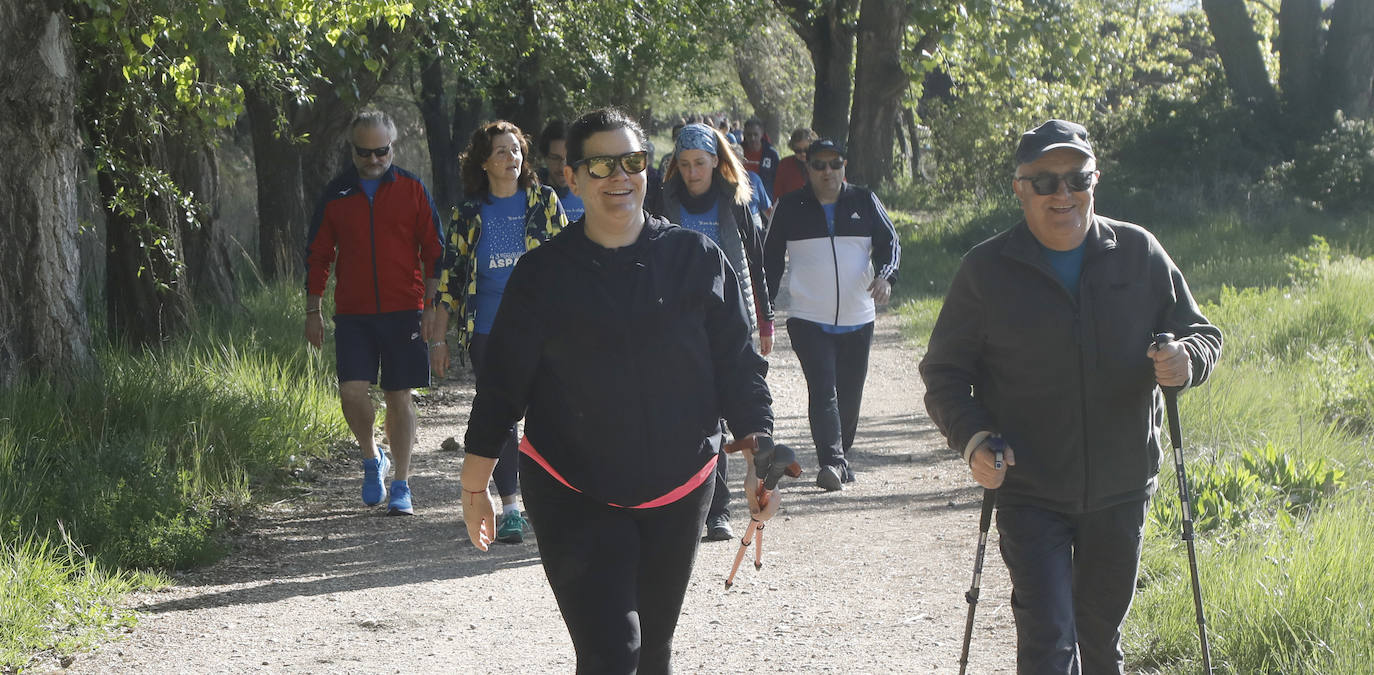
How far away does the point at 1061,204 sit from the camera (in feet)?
12.6

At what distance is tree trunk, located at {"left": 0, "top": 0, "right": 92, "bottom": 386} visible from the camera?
303 inches

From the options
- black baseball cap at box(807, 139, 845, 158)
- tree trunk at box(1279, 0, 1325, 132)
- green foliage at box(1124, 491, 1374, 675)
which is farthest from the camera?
tree trunk at box(1279, 0, 1325, 132)

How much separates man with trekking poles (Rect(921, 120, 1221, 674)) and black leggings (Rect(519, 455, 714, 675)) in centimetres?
79

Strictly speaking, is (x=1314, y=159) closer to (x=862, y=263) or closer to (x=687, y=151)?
(x=862, y=263)

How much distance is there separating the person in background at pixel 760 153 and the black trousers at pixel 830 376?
1073 cm

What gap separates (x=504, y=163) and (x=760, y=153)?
13.1 metres

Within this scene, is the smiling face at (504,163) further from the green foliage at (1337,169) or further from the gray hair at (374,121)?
the green foliage at (1337,169)

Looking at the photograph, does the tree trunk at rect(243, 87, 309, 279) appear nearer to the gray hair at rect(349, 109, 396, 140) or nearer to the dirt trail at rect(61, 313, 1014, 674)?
the dirt trail at rect(61, 313, 1014, 674)

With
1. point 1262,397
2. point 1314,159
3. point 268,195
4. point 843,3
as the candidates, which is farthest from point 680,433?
point 1314,159

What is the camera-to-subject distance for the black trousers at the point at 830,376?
8.01 m

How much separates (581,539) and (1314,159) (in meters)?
19.0

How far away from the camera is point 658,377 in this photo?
3572 mm

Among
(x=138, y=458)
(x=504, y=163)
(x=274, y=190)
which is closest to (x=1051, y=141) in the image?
(x=504, y=163)

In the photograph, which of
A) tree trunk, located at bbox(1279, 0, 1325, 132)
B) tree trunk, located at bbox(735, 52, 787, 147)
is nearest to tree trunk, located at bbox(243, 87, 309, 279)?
tree trunk, located at bbox(1279, 0, 1325, 132)
